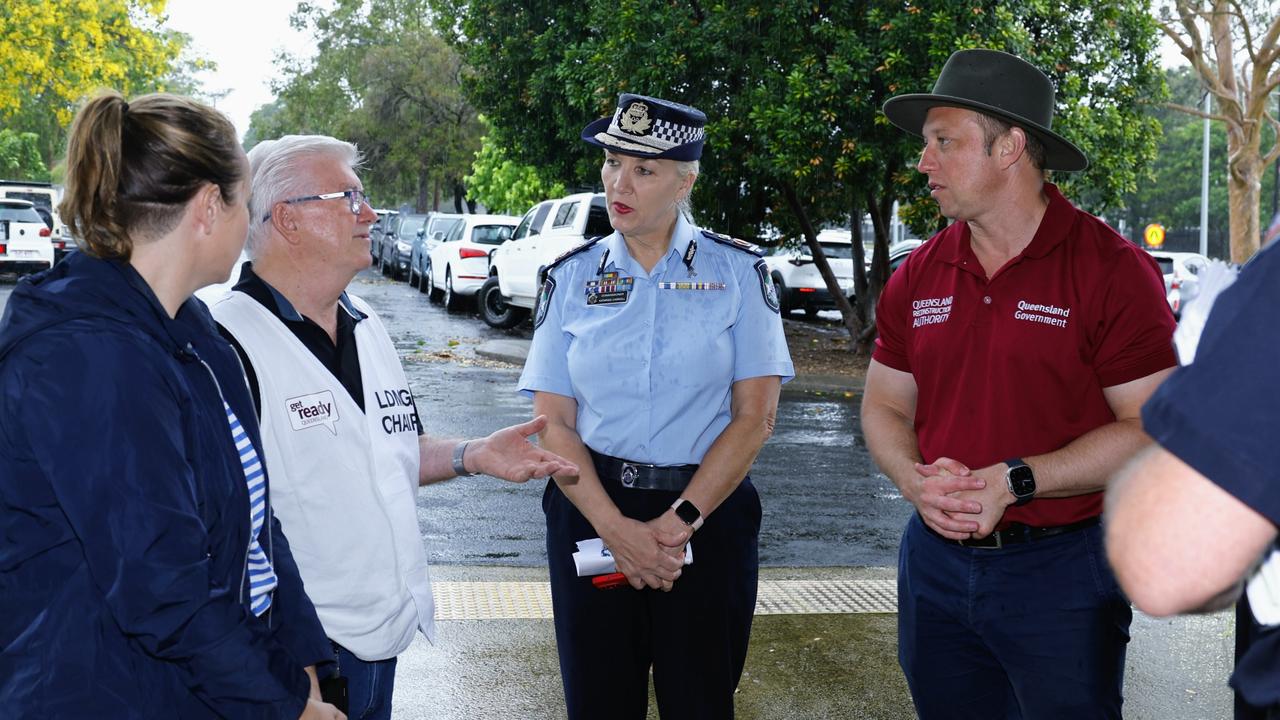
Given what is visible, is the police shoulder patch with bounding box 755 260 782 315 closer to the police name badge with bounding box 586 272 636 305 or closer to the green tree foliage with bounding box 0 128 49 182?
the police name badge with bounding box 586 272 636 305

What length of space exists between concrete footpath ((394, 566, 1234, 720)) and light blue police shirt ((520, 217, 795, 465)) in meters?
1.58

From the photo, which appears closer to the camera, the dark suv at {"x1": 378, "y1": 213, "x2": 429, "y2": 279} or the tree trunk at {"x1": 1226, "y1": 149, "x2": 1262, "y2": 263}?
the tree trunk at {"x1": 1226, "y1": 149, "x2": 1262, "y2": 263}

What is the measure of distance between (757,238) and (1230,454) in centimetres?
1670

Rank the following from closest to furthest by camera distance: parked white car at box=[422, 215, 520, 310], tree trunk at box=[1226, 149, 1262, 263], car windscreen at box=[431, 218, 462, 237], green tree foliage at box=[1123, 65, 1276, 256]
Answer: parked white car at box=[422, 215, 520, 310], tree trunk at box=[1226, 149, 1262, 263], car windscreen at box=[431, 218, 462, 237], green tree foliage at box=[1123, 65, 1276, 256]

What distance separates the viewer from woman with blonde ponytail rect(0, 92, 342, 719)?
72.1 inches

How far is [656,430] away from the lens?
3.37 metres

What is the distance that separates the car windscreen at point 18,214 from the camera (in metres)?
24.7

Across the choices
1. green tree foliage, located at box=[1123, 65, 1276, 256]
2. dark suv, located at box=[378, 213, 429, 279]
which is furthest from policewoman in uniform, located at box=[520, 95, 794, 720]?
green tree foliage, located at box=[1123, 65, 1276, 256]

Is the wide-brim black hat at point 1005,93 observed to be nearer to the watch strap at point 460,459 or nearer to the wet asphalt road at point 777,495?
the watch strap at point 460,459

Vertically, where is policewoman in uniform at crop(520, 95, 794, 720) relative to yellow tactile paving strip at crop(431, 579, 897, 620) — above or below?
above

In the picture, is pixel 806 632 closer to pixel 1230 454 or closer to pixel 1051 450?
pixel 1051 450

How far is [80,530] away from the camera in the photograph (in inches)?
72.1

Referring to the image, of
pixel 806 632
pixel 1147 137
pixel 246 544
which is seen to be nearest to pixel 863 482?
pixel 806 632

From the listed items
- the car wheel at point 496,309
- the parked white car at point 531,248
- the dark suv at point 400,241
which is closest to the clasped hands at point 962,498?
the parked white car at point 531,248
